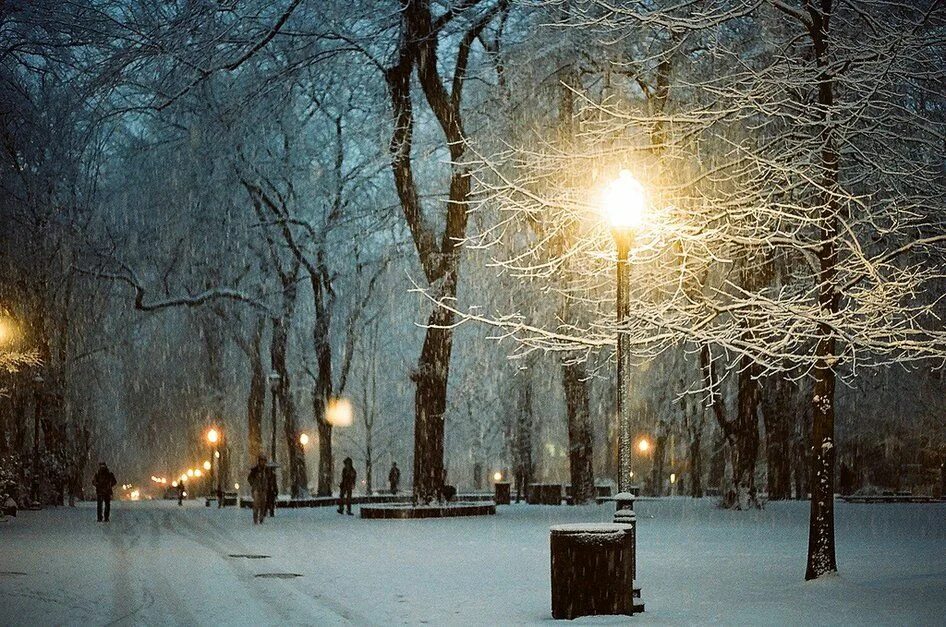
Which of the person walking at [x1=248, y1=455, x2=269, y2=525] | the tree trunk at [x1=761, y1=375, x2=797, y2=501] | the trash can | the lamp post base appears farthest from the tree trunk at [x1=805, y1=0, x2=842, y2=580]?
the tree trunk at [x1=761, y1=375, x2=797, y2=501]

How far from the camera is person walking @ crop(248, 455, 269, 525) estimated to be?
31.0 m

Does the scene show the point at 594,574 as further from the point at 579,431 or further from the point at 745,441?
the point at 579,431

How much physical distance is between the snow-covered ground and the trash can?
320mm

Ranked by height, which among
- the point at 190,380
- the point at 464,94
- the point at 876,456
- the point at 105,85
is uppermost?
the point at 464,94

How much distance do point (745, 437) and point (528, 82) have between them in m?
12.1

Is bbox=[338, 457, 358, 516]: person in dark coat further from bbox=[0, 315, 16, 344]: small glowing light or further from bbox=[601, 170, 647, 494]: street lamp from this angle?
bbox=[601, 170, 647, 494]: street lamp

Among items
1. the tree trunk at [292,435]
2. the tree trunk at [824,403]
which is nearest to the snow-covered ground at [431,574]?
the tree trunk at [824,403]

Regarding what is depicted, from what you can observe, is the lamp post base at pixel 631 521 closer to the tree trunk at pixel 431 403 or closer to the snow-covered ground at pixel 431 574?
the snow-covered ground at pixel 431 574

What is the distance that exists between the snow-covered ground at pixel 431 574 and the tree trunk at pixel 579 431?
241 inches

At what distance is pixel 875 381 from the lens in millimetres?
38281

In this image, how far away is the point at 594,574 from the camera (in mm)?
12617

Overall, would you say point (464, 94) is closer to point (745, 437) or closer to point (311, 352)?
point (745, 437)

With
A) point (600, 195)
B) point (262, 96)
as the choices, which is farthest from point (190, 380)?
point (600, 195)

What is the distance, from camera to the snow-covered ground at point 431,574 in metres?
13.0
